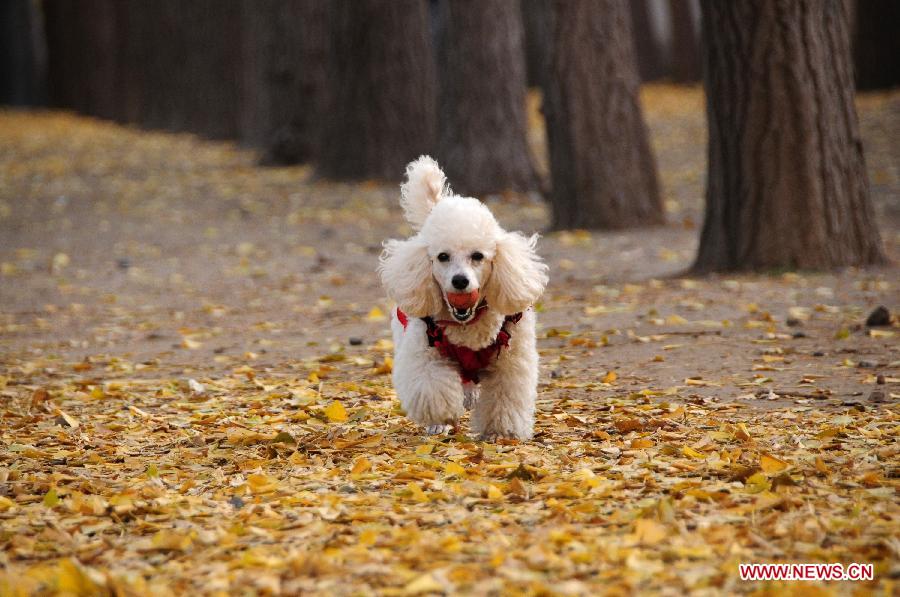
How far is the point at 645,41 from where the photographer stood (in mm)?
35250

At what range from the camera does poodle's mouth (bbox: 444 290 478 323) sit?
5.18 metres

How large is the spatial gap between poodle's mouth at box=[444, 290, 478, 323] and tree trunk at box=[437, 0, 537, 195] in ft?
34.2

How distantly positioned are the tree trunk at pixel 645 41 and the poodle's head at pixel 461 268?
101 feet

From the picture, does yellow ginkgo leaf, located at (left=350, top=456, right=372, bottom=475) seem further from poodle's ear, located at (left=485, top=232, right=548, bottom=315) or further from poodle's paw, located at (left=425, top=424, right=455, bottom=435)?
poodle's ear, located at (left=485, top=232, right=548, bottom=315)

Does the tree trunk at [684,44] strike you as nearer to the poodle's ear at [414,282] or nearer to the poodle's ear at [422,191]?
the poodle's ear at [422,191]

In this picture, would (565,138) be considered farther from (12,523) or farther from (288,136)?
(288,136)

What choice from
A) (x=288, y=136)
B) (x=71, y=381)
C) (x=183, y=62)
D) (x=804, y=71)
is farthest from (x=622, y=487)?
(x=183, y=62)

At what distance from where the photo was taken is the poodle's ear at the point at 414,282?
534cm

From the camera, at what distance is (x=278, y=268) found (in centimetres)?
1229

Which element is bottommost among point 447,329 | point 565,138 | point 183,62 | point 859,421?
point 859,421

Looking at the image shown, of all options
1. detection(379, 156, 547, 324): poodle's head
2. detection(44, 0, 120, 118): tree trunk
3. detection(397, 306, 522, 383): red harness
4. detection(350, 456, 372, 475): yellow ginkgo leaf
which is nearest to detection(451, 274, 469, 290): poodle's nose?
detection(379, 156, 547, 324): poodle's head

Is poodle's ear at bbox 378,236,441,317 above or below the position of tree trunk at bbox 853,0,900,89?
below

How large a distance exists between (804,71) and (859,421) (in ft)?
15.2

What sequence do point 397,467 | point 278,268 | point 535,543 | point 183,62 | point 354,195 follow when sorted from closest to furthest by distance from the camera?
point 535,543 → point 397,467 → point 278,268 → point 354,195 → point 183,62
